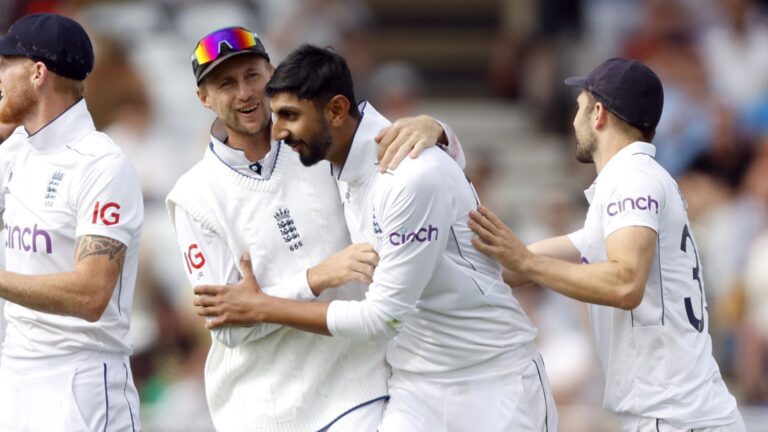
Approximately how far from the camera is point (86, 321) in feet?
17.8

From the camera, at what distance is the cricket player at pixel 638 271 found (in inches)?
207

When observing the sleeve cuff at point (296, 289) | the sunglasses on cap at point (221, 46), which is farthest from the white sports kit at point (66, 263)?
the sleeve cuff at point (296, 289)

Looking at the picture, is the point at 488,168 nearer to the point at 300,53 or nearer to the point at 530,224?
the point at 530,224

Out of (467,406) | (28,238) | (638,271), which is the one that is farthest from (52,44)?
(638,271)

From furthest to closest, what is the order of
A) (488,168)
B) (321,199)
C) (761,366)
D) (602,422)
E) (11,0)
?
1. (11,0)
2. (488,168)
3. (761,366)
4. (602,422)
5. (321,199)

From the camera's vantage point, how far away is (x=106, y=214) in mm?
5340

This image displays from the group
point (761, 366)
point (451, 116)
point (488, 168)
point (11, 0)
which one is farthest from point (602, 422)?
point (11, 0)

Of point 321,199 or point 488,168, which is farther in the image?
point 488,168

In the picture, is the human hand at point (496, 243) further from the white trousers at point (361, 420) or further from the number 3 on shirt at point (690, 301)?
the white trousers at point (361, 420)

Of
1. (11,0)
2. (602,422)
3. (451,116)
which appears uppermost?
(11,0)

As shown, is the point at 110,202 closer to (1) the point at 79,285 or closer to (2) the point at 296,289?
(1) the point at 79,285

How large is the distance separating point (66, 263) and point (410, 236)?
4.32ft

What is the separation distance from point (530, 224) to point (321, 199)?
5.87 meters

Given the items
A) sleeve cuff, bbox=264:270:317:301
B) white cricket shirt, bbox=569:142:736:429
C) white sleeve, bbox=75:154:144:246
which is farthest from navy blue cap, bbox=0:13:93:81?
white cricket shirt, bbox=569:142:736:429
